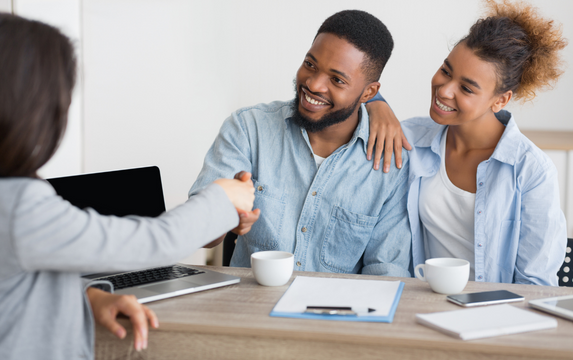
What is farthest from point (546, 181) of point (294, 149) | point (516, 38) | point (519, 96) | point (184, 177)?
point (184, 177)

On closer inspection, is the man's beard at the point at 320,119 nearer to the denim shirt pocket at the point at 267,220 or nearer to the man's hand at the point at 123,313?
the denim shirt pocket at the point at 267,220

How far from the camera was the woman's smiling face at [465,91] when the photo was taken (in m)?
1.51

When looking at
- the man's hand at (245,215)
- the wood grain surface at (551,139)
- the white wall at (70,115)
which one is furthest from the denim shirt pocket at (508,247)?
the white wall at (70,115)

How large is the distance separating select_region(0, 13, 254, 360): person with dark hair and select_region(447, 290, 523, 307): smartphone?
50 cm

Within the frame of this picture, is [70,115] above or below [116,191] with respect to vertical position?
above

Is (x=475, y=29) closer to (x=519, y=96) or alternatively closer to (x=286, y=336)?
(x=519, y=96)

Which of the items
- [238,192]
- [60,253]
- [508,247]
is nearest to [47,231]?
[60,253]

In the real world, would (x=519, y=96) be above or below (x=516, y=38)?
below

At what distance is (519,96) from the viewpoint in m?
1.60

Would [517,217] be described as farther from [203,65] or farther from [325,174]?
[203,65]

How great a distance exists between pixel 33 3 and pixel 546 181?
2132 millimetres

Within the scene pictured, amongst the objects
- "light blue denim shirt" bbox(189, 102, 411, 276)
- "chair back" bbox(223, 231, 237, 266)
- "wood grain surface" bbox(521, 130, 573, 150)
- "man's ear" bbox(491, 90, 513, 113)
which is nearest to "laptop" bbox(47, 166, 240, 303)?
"light blue denim shirt" bbox(189, 102, 411, 276)

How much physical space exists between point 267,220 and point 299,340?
2.38ft

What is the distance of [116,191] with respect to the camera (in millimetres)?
1289
